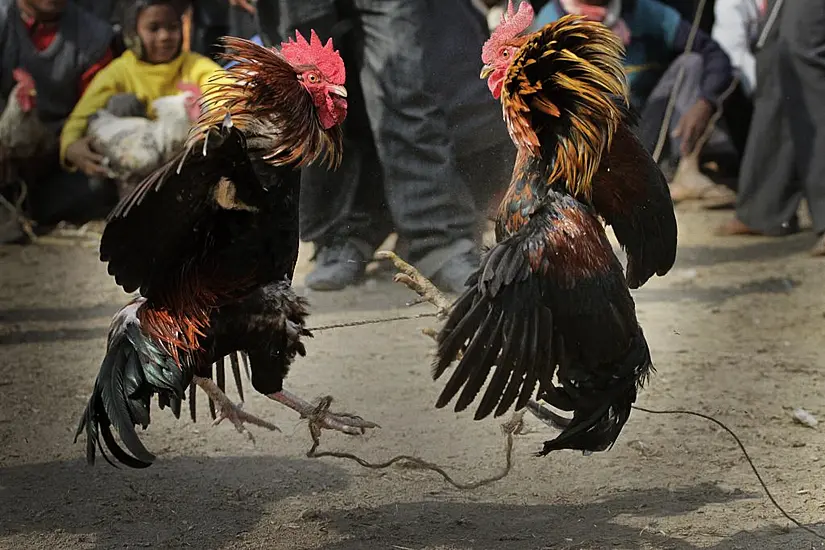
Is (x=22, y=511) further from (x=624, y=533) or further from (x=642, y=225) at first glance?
(x=642, y=225)

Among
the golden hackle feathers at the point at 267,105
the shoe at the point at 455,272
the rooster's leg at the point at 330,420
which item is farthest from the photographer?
the shoe at the point at 455,272

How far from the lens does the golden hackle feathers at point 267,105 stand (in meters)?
3.04

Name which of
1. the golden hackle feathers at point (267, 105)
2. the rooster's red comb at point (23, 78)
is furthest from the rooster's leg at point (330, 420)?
the rooster's red comb at point (23, 78)

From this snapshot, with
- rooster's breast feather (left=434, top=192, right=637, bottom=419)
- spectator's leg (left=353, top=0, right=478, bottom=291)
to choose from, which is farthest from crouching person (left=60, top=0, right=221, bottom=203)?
rooster's breast feather (left=434, top=192, right=637, bottom=419)

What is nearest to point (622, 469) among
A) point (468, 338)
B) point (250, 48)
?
point (468, 338)

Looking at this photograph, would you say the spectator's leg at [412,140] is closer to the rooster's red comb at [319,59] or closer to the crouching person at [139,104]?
the rooster's red comb at [319,59]

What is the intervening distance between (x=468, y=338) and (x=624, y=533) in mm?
865

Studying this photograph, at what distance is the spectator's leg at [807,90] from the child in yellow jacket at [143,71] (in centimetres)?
350

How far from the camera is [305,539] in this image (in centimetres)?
320

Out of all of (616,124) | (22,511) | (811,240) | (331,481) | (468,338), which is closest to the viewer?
(468,338)

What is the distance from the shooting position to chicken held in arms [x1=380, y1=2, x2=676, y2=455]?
2721 mm

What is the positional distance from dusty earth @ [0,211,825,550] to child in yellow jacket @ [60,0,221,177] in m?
2.25

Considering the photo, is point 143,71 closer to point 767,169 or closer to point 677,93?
point 677,93

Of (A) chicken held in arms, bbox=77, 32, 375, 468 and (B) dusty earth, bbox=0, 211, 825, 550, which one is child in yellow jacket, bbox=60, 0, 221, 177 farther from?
(A) chicken held in arms, bbox=77, 32, 375, 468
